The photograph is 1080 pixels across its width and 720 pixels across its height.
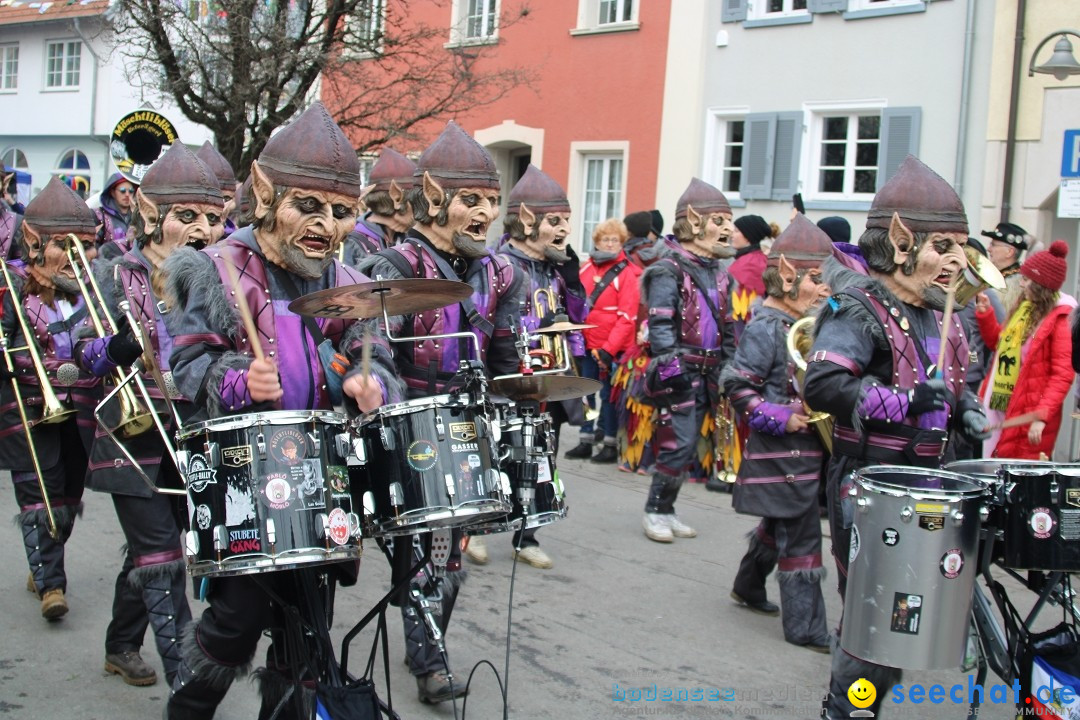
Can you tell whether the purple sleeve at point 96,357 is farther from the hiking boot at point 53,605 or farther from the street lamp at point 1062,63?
the street lamp at point 1062,63

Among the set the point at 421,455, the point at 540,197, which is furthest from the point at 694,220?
the point at 421,455

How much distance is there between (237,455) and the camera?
342cm

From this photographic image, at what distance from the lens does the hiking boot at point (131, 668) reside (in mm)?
5195

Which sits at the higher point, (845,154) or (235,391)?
(845,154)

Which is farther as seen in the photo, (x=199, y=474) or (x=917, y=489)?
(x=917, y=489)

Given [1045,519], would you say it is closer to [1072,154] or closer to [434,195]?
[434,195]

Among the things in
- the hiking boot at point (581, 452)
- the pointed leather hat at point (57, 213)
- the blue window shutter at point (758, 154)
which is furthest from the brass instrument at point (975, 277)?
the blue window shutter at point (758, 154)

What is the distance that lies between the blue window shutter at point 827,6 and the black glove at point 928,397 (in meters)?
12.2

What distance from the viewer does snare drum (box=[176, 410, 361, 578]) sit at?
340 centimetres

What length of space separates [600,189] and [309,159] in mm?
15374

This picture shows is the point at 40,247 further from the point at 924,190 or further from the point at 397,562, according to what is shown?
the point at 924,190

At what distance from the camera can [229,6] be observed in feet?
42.8

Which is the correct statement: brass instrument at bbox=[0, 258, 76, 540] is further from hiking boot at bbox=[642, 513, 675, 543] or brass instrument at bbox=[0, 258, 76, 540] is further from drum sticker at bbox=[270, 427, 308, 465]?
hiking boot at bbox=[642, 513, 675, 543]

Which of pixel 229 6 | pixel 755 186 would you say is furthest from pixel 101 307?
pixel 755 186
